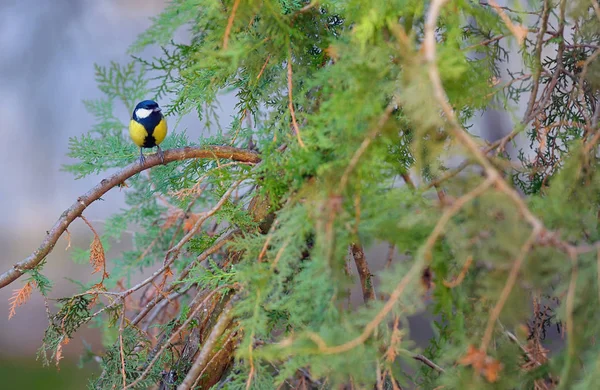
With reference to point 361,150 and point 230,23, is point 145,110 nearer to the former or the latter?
point 230,23

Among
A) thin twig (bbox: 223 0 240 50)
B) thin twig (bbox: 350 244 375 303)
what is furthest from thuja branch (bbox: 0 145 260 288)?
thin twig (bbox: 223 0 240 50)

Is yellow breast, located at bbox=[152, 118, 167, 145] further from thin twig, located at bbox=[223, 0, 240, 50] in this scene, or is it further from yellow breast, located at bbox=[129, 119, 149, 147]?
thin twig, located at bbox=[223, 0, 240, 50]

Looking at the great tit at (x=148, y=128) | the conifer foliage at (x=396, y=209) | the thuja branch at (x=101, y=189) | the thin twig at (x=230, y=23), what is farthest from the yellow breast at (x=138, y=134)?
the thin twig at (x=230, y=23)

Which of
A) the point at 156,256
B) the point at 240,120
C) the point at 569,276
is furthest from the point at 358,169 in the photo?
the point at 156,256

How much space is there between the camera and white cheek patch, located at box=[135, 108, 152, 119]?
1595mm

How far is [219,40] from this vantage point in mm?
685

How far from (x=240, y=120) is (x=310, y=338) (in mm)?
618

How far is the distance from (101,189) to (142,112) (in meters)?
0.65

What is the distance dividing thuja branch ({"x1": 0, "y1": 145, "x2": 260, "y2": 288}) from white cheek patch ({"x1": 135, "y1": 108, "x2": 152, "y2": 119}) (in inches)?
22.1

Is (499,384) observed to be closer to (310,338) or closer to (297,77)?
(310,338)

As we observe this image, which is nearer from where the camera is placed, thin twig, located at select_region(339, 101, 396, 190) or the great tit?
thin twig, located at select_region(339, 101, 396, 190)

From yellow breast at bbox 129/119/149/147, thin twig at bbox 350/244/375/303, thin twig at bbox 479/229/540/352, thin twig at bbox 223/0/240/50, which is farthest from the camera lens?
yellow breast at bbox 129/119/149/147

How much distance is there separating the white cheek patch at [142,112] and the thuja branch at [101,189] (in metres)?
0.56

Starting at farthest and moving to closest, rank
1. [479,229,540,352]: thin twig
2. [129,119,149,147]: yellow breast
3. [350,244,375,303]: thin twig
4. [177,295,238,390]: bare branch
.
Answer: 1. [129,119,149,147]: yellow breast
2. [350,244,375,303]: thin twig
3. [177,295,238,390]: bare branch
4. [479,229,540,352]: thin twig
